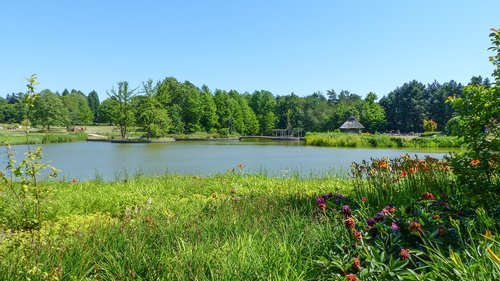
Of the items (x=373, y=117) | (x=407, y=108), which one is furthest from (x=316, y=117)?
(x=407, y=108)

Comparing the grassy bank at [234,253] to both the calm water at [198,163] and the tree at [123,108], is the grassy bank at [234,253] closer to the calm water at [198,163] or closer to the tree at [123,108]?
the calm water at [198,163]

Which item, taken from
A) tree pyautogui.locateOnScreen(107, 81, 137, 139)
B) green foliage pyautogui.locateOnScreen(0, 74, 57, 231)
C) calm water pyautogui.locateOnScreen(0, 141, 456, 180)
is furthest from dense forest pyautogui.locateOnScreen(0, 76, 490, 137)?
green foliage pyautogui.locateOnScreen(0, 74, 57, 231)

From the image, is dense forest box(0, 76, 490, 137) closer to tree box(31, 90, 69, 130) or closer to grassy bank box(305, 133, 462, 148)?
tree box(31, 90, 69, 130)

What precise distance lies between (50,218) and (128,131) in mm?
49384

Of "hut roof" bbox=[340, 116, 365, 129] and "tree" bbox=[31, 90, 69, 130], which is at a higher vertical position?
"tree" bbox=[31, 90, 69, 130]

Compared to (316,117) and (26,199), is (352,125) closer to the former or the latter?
(316,117)

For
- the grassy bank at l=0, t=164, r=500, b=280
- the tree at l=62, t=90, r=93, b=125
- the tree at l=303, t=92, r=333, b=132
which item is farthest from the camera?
the tree at l=62, t=90, r=93, b=125

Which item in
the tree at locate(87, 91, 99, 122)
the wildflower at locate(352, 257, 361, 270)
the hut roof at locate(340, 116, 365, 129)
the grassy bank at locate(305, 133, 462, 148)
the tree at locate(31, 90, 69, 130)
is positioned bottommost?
the grassy bank at locate(305, 133, 462, 148)

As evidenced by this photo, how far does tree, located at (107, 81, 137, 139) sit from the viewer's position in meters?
45.3

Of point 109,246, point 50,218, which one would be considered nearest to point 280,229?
point 109,246

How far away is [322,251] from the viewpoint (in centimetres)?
239

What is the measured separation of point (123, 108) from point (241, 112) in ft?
67.6

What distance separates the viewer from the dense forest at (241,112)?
4631 centimetres

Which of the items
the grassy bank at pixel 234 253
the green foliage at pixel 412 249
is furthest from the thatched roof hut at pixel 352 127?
the green foliage at pixel 412 249
